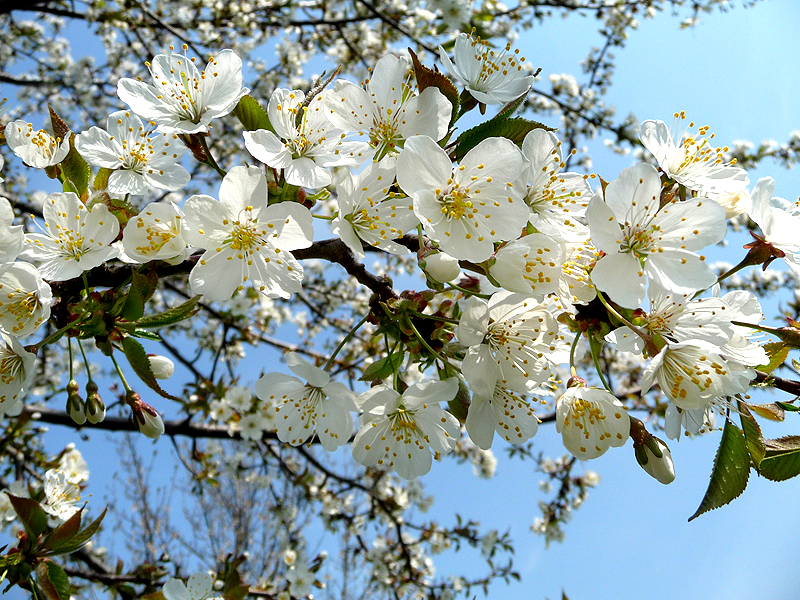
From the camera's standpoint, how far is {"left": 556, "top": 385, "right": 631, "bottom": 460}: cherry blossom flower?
100 centimetres

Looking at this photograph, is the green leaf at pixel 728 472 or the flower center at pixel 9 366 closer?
the green leaf at pixel 728 472

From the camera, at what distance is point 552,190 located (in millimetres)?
1086

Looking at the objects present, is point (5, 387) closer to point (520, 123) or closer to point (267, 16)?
point (520, 123)

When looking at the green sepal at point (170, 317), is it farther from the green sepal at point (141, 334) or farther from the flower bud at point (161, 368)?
the flower bud at point (161, 368)

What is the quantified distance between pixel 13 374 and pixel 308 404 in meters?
0.68

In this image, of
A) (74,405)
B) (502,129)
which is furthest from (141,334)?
Answer: (502,129)

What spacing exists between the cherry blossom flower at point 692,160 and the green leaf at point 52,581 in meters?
2.03

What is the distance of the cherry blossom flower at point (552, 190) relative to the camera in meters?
1.01

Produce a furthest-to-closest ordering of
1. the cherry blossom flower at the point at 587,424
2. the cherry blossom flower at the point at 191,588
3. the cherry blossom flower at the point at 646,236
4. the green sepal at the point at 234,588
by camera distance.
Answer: the cherry blossom flower at the point at 191,588
the green sepal at the point at 234,588
the cherry blossom flower at the point at 587,424
the cherry blossom flower at the point at 646,236

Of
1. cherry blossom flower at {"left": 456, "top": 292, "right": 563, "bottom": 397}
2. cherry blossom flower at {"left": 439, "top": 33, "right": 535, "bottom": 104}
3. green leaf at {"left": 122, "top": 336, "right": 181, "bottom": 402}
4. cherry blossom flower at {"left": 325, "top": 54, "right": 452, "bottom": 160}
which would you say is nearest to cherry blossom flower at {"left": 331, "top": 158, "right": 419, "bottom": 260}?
cherry blossom flower at {"left": 325, "top": 54, "right": 452, "bottom": 160}

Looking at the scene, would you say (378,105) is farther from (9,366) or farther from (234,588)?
(234,588)

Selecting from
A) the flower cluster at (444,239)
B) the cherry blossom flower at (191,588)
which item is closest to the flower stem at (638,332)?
the flower cluster at (444,239)

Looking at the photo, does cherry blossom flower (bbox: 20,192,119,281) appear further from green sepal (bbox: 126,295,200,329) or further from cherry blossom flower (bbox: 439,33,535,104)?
cherry blossom flower (bbox: 439,33,535,104)

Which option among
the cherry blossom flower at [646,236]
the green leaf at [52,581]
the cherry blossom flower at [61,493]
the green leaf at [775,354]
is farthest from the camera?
the cherry blossom flower at [61,493]
